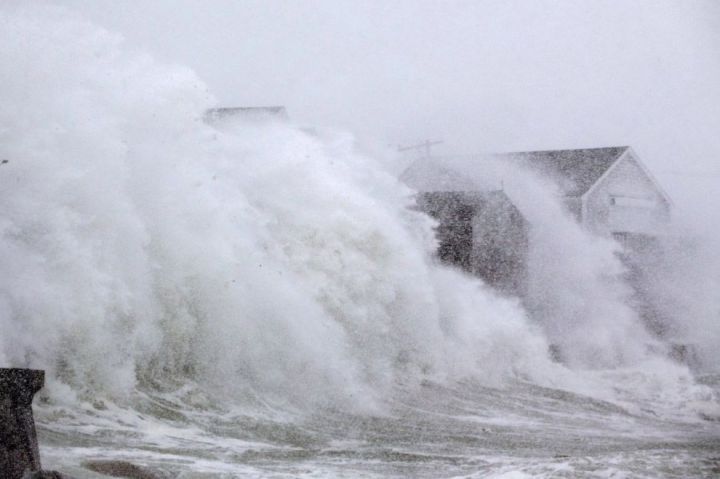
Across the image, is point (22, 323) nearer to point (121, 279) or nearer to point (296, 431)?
point (121, 279)

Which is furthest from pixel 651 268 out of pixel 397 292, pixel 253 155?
pixel 253 155

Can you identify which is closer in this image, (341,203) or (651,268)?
(341,203)

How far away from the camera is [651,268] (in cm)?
1870

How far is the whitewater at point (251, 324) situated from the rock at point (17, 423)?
125 cm

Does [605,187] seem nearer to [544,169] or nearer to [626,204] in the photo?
[626,204]

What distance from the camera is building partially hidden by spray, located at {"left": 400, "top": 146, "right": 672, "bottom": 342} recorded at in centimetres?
1752

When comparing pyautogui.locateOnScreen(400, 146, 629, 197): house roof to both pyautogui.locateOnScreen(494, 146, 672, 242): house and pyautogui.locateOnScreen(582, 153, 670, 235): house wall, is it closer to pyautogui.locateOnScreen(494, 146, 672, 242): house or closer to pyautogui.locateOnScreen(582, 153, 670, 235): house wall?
pyautogui.locateOnScreen(494, 146, 672, 242): house

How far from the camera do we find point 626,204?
2191 centimetres

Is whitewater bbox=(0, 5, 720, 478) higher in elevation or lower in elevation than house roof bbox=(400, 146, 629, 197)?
lower

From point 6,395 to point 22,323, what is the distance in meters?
3.13

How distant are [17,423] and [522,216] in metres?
15.4

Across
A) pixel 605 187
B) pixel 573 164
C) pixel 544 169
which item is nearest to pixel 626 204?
pixel 605 187

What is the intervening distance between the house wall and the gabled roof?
0.25 m

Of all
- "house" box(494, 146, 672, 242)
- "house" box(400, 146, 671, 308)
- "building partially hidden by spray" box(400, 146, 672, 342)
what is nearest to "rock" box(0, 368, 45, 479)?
"house" box(400, 146, 671, 308)
